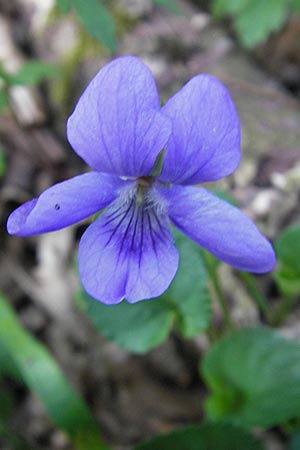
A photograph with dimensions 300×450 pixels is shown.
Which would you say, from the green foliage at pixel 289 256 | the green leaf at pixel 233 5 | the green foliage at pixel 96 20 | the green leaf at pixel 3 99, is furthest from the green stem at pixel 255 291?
the green leaf at pixel 233 5

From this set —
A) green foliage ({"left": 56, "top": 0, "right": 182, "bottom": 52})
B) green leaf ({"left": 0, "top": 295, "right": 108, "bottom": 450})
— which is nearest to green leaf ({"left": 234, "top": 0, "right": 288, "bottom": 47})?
green foliage ({"left": 56, "top": 0, "right": 182, "bottom": 52})

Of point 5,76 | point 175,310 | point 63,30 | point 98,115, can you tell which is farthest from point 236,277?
point 63,30

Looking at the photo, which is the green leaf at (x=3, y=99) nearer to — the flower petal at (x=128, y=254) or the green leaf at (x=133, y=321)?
the green leaf at (x=133, y=321)

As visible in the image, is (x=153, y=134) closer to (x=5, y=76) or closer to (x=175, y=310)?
(x=175, y=310)

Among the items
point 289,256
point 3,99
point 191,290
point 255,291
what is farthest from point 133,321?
point 3,99

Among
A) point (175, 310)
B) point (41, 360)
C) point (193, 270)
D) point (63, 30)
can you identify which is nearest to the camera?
Result: point (193, 270)

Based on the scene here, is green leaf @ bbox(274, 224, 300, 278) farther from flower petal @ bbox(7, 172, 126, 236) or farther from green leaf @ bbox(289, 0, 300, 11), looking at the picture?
green leaf @ bbox(289, 0, 300, 11)

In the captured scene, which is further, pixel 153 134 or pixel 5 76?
pixel 5 76
